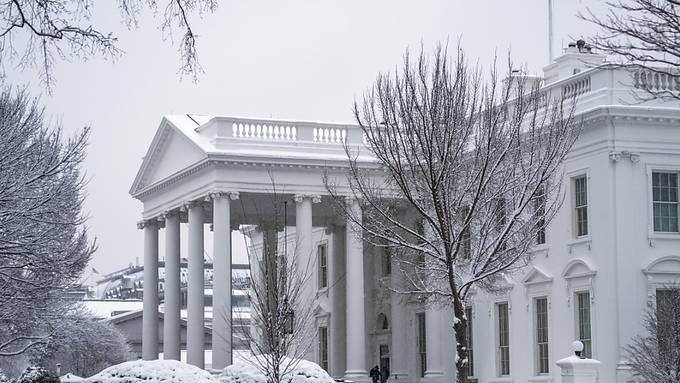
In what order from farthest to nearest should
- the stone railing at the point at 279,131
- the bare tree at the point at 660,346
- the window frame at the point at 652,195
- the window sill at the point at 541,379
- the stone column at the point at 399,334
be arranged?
the stone column at the point at 399,334 → the stone railing at the point at 279,131 → the window sill at the point at 541,379 → the window frame at the point at 652,195 → the bare tree at the point at 660,346

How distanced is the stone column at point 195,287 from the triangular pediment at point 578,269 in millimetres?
14894

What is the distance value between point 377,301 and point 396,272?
9.26 ft

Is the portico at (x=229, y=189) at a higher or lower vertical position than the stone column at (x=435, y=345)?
higher

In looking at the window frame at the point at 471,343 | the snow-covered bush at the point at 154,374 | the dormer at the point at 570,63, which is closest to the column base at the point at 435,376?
the window frame at the point at 471,343

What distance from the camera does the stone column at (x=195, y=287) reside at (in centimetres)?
5016

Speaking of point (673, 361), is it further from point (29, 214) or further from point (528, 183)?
point (29, 214)

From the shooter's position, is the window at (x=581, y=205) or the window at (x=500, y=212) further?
the window at (x=581, y=205)

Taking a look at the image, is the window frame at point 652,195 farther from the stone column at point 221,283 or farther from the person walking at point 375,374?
the person walking at point 375,374

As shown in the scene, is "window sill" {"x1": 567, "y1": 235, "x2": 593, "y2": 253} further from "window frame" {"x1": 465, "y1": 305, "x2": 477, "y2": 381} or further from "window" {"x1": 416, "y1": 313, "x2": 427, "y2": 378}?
"window" {"x1": 416, "y1": 313, "x2": 427, "y2": 378}

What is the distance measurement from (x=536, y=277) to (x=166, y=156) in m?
17.8

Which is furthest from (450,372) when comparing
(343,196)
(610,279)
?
(610,279)

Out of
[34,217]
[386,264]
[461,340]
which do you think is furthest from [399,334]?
[34,217]

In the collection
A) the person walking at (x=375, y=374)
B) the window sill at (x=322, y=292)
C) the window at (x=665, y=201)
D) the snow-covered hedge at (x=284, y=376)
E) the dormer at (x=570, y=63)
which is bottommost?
the person walking at (x=375, y=374)

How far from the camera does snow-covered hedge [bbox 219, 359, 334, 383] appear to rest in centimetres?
3407
